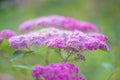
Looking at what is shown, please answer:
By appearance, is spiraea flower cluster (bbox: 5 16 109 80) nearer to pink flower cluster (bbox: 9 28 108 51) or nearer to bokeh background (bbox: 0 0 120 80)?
pink flower cluster (bbox: 9 28 108 51)

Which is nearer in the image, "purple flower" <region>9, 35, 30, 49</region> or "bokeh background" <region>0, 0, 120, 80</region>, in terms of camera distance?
"purple flower" <region>9, 35, 30, 49</region>

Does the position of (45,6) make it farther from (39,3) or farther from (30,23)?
(30,23)

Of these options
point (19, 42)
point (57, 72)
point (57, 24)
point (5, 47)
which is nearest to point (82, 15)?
point (57, 24)

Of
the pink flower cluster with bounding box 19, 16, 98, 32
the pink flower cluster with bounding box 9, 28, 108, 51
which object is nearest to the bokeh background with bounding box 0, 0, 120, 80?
the pink flower cluster with bounding box 19, 16, 98, 32

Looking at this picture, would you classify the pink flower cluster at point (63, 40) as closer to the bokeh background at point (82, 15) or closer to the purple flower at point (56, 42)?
the purple flower at point (56, 42)

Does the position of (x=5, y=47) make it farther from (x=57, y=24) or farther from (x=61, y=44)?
(x=57, y=24)

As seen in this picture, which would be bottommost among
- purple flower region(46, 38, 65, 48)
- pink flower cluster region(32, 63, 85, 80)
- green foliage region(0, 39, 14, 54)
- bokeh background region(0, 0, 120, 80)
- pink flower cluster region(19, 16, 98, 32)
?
pink flower cluster region(32, 63, 85, 80)
